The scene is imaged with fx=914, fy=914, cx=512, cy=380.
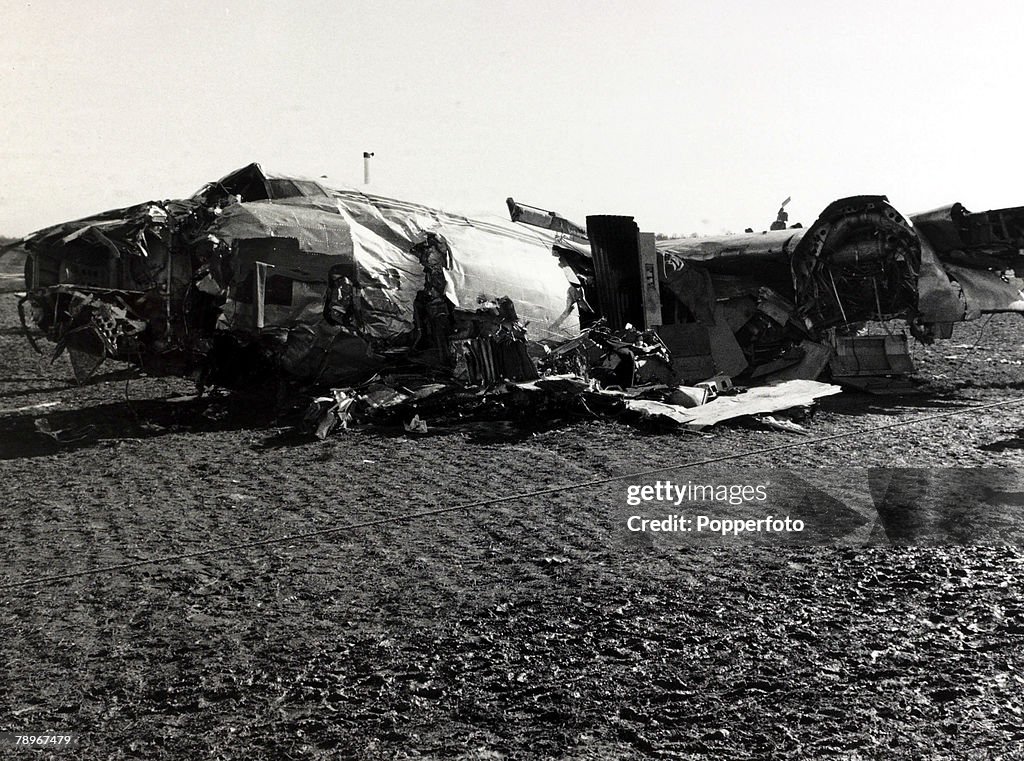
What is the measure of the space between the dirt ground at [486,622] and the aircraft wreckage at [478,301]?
2.38m

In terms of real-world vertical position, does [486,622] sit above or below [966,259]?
below

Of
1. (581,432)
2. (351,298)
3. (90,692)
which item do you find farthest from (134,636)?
(351,298)

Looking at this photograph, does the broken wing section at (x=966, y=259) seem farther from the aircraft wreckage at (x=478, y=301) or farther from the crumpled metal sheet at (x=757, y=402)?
the crumpled metal sheet at (x=757, y=402)

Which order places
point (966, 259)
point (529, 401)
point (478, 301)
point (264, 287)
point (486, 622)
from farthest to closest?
point (966, 259) < point (478, 301) < point (264, 287) < point (529, 401) < point (486, 622)

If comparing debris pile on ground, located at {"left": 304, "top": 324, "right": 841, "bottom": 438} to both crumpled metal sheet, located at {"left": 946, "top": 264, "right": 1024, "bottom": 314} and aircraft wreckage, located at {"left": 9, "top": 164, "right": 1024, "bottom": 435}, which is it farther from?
crumpled metal sheet, located at {"left": 946, "top": 264, "right": 1024, "bottom": 314}

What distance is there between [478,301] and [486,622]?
22.4ft

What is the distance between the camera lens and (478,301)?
1066 centimetres

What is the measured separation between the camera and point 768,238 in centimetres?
1351

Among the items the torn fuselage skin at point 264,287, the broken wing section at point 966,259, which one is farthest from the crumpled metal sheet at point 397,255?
the broken wing section at point 966,259

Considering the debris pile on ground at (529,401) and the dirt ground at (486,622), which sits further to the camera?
the debris pile on ground at (529,401)

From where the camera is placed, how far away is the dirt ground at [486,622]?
3.16 m

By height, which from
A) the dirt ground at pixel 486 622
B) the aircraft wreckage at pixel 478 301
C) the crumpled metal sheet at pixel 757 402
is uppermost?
the aircraft wreckage at pixel 478 301

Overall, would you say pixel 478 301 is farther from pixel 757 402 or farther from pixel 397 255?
pixel 757 402

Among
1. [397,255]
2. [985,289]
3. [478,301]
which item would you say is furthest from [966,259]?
[397,255]
